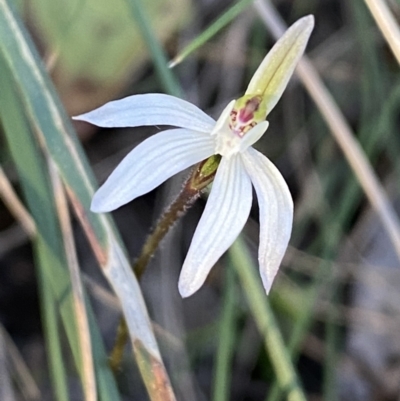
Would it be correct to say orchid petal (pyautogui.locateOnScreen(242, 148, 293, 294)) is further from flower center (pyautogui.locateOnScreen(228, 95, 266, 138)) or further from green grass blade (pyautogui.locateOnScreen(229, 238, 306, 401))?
green grass blade (pyautogui.locateOnScreen(229, 238, 306, 401))

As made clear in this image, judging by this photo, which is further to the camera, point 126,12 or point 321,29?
point 321,29

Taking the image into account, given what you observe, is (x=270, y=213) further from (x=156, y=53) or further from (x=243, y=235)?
(x=243, y=235)

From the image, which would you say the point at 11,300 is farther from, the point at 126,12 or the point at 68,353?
the point at 126,12

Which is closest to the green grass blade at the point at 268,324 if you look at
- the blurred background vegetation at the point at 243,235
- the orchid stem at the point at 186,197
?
the blurred background vegetation at the point at 243,235

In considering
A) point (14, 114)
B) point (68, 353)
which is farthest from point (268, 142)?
point (14, 114)

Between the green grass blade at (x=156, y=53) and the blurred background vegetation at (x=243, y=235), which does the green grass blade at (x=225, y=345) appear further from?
the green grass blade at (x=156, y=53)

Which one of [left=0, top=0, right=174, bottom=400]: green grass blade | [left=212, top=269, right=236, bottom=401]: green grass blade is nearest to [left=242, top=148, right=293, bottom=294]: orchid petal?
[left=0, top=0, right=174, bottom=400]: green grass blade

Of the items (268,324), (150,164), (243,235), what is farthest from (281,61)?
(243,235)
